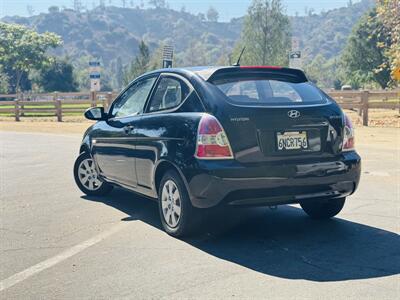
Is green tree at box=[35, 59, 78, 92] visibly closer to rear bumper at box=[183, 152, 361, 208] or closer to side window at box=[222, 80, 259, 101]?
side window at box=[222, 80, 259, 101]

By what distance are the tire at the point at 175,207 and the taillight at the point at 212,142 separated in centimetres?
43

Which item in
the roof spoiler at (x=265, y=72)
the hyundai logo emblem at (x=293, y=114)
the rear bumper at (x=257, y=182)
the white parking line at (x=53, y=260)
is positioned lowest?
the white parking line at (x=53, y=260)

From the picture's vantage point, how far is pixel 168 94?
5.93 meters

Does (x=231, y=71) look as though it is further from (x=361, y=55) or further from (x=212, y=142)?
(x=361, y=55)

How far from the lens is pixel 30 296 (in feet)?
13.2

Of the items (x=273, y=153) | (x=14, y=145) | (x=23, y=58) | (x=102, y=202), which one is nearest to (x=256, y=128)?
(x=273, y=153)

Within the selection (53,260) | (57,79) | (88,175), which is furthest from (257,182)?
(57,79)

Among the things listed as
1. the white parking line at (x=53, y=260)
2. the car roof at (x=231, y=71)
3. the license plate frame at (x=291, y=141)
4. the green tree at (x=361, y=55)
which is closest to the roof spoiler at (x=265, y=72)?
the car roof at (x=231, y=71)

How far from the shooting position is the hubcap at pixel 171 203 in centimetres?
545

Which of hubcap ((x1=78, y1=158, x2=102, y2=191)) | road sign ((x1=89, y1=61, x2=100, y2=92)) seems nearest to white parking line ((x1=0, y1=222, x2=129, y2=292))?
hubcap ((x1=78, y1=158, x2=102, y2=191))

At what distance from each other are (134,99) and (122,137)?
1.62 feet

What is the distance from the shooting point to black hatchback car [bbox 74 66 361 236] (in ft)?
16.6

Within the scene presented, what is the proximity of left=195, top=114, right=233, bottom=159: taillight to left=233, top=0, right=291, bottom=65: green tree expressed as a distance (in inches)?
3269

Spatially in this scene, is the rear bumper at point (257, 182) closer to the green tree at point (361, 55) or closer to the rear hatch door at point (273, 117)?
the rear hatch door at point (273, 117)
